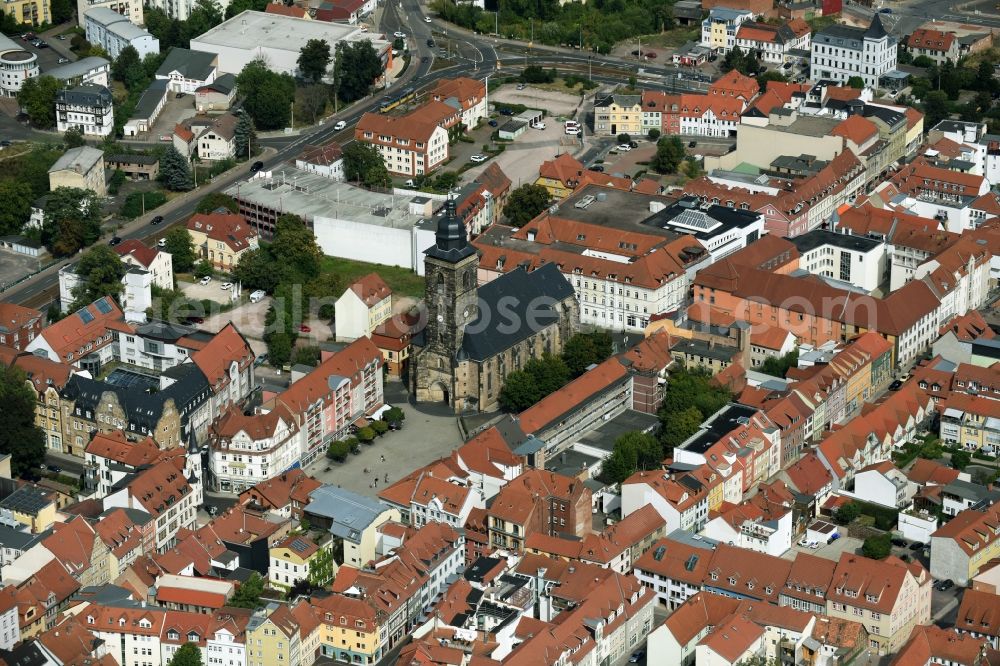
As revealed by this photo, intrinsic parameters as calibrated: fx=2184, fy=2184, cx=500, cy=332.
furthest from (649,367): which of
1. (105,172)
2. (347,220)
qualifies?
(105,172)

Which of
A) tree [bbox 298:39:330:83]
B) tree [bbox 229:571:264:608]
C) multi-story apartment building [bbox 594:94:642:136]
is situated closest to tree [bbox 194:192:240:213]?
tree [bbox 298:39:330:83]

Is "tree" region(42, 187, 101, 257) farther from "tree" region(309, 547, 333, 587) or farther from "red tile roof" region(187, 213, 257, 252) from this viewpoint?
"tree" region(309, 547, 333, 587)

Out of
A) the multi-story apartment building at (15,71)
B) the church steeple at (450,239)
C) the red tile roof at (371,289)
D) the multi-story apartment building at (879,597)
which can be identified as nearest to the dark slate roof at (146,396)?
the red tile roof at (371,289)

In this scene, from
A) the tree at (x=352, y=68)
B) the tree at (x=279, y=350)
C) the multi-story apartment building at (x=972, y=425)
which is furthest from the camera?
the tree at (x=352, y=68)

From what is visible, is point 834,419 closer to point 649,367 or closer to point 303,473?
point 649,367


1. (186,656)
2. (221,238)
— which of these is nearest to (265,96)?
(221,238)

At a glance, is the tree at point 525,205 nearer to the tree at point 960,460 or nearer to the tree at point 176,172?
the tree at point 176,172

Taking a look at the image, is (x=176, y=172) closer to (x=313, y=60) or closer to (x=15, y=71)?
(x=313, y=60)
